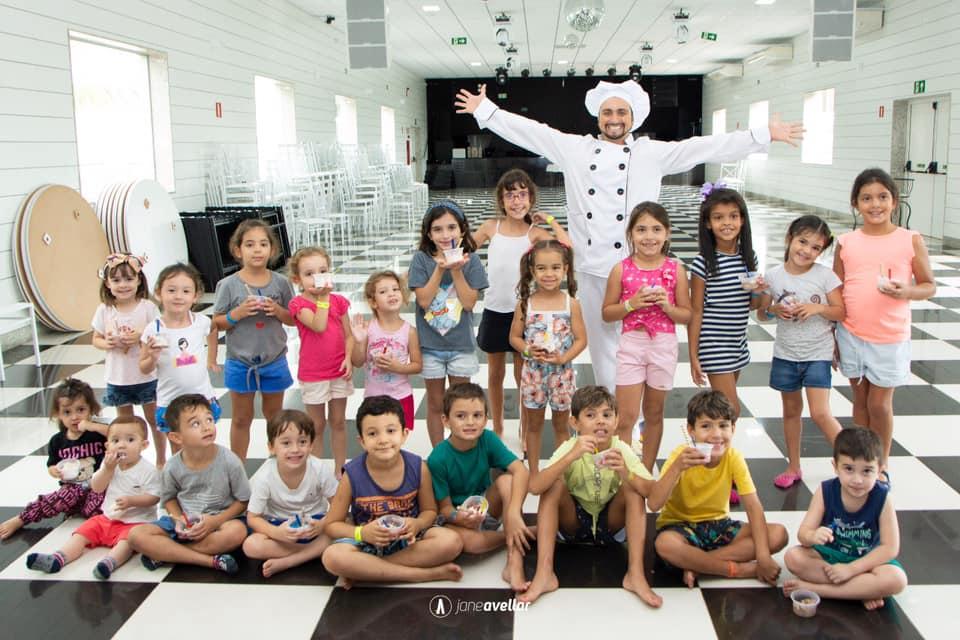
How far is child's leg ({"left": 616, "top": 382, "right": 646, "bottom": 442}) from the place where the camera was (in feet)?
9.71

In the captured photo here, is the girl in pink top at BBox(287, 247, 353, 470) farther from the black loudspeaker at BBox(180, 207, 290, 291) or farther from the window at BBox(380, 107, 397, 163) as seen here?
the window at BBox(380, 107, 397, 163)

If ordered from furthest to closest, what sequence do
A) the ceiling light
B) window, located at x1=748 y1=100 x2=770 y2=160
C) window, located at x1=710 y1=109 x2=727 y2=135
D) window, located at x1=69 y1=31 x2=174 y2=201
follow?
window, located at x1=710 y1=109 x2=727 y2=135
window, located at x1=748 y1=100 x2=770 y2=160
the ceiling light
window, located at x1=69 y1=31 x2=174 y2=201

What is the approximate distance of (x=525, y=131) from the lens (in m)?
3.54

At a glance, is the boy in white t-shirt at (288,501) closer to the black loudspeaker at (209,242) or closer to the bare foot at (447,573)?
the bare foot at (447,573)

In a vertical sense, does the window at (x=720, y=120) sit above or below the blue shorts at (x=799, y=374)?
above

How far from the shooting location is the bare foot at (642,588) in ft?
7.36

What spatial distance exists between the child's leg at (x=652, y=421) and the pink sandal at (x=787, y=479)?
0.44 m

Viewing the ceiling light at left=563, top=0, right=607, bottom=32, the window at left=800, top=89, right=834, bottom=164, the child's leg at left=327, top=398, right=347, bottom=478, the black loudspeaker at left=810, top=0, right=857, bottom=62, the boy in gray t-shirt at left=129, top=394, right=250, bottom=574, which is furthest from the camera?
the window at left=800, top=89, right=834, bottom=164

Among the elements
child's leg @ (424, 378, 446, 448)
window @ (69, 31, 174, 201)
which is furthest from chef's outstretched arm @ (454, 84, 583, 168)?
window @ (69, 31, 174, 201)

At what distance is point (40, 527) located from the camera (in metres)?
2.82

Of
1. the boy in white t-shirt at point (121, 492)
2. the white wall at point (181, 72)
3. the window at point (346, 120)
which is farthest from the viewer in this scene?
the window at point (346, 120)

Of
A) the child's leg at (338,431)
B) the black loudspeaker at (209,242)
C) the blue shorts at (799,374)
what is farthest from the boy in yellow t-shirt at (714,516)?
the black loudspeaker at (209,242)

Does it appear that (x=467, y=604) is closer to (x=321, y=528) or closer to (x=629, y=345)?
(x=321, y=528)

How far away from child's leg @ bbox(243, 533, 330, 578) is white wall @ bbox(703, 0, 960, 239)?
30.8ft
